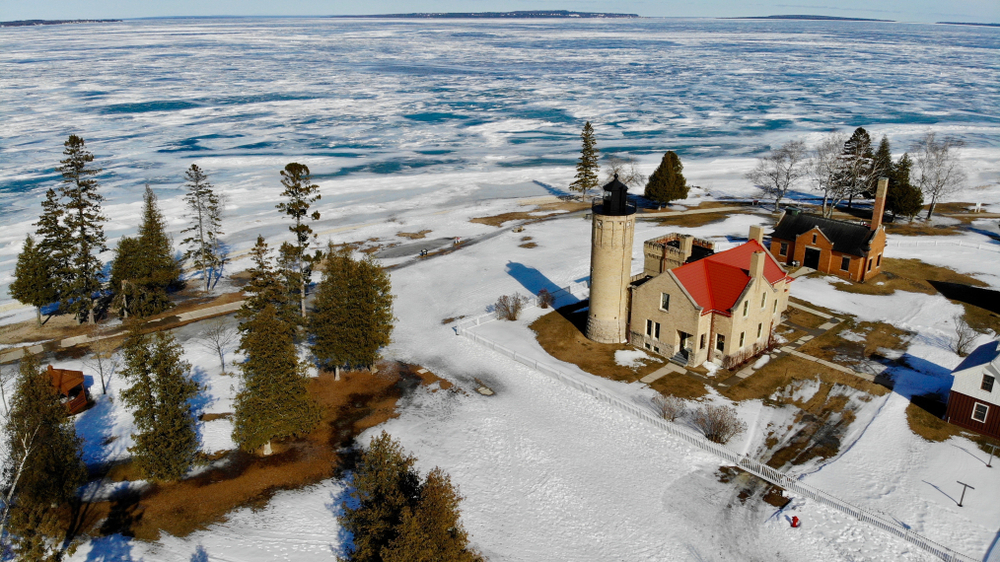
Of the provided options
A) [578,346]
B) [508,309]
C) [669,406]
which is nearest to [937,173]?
[578,346]

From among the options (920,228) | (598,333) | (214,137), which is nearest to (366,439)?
(598,333)

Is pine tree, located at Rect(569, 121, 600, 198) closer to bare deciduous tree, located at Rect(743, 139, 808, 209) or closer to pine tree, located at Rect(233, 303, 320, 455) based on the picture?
bare deciduous tree, located at Rect(743, 139, 808, 209)

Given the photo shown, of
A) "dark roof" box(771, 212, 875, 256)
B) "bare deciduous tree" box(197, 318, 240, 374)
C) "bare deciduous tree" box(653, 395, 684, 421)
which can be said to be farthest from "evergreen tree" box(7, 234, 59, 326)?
"dark roof" box(771, 212, 875, 256)

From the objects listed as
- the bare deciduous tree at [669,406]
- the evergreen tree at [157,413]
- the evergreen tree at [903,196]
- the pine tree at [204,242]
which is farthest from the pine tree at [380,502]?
the evergreen tree at [903,196]

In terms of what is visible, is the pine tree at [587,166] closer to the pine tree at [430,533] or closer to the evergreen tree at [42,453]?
the evergreen tree at [42,453]

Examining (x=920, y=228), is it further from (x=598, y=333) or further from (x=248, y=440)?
(x=248, y=440)
